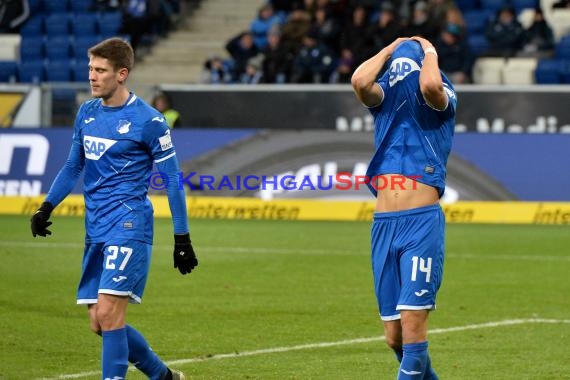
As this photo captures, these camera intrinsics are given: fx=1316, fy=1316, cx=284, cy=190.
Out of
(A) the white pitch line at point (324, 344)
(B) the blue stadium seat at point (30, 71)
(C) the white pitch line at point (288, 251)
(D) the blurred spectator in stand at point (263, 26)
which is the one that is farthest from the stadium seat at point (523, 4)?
(A) the white pitch line at point (324, 344)

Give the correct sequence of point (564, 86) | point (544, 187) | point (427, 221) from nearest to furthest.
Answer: point (427, 221) < point (544, 187) < point (564, 86)

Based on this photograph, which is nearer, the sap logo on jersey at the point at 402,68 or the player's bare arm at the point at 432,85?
the player's bare arm at the point at 432,85

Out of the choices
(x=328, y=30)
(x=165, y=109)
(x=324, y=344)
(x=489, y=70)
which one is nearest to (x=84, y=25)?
(x=328, y=30)

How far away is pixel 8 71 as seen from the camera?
2848 centimetres

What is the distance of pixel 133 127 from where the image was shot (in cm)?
757

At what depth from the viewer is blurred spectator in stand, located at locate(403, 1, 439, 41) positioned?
2466cm

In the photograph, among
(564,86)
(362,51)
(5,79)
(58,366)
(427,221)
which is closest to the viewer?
(427,221)

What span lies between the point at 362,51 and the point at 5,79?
26.9 ft

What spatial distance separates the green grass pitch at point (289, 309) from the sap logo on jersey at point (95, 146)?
1906 mm

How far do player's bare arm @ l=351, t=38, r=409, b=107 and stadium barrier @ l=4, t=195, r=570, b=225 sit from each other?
13.1 meters

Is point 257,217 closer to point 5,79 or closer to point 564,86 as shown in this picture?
point 564,86

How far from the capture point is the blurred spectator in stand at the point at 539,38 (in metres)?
25.6

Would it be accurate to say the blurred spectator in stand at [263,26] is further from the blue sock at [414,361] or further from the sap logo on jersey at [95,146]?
the blue sock at [414,361]

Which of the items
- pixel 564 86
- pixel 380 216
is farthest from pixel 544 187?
pixel 380 216
